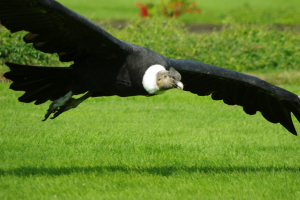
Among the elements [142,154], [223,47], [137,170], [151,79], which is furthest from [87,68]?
[223,47]

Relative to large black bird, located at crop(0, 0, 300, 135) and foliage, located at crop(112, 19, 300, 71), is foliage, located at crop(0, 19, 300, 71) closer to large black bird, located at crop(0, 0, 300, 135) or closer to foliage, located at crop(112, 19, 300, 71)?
foliage, located at crop(112, 19, 300, 71)

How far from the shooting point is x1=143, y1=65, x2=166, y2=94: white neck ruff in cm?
434

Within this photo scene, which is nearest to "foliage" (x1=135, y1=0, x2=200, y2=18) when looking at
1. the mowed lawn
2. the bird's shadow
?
the mowed lawn

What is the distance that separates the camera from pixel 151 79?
434 cm

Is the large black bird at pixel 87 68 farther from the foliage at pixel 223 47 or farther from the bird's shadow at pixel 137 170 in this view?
the foliage at pixel 223 47

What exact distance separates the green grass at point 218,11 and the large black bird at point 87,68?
691 inches

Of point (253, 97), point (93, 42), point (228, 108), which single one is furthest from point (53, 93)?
point (228, 108)

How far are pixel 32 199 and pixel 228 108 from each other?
5.73m

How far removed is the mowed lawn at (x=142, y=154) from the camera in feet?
15.2

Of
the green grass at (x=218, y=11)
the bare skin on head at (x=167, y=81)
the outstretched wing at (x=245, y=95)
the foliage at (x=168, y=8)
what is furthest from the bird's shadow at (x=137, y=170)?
the foliage at (x=168, y=8)

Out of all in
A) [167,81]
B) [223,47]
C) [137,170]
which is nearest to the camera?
[167,81]

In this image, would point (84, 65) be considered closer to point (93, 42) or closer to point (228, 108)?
point (93, 42)

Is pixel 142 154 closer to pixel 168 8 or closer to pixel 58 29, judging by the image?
pixel 58 29

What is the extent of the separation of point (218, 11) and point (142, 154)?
28.3m
